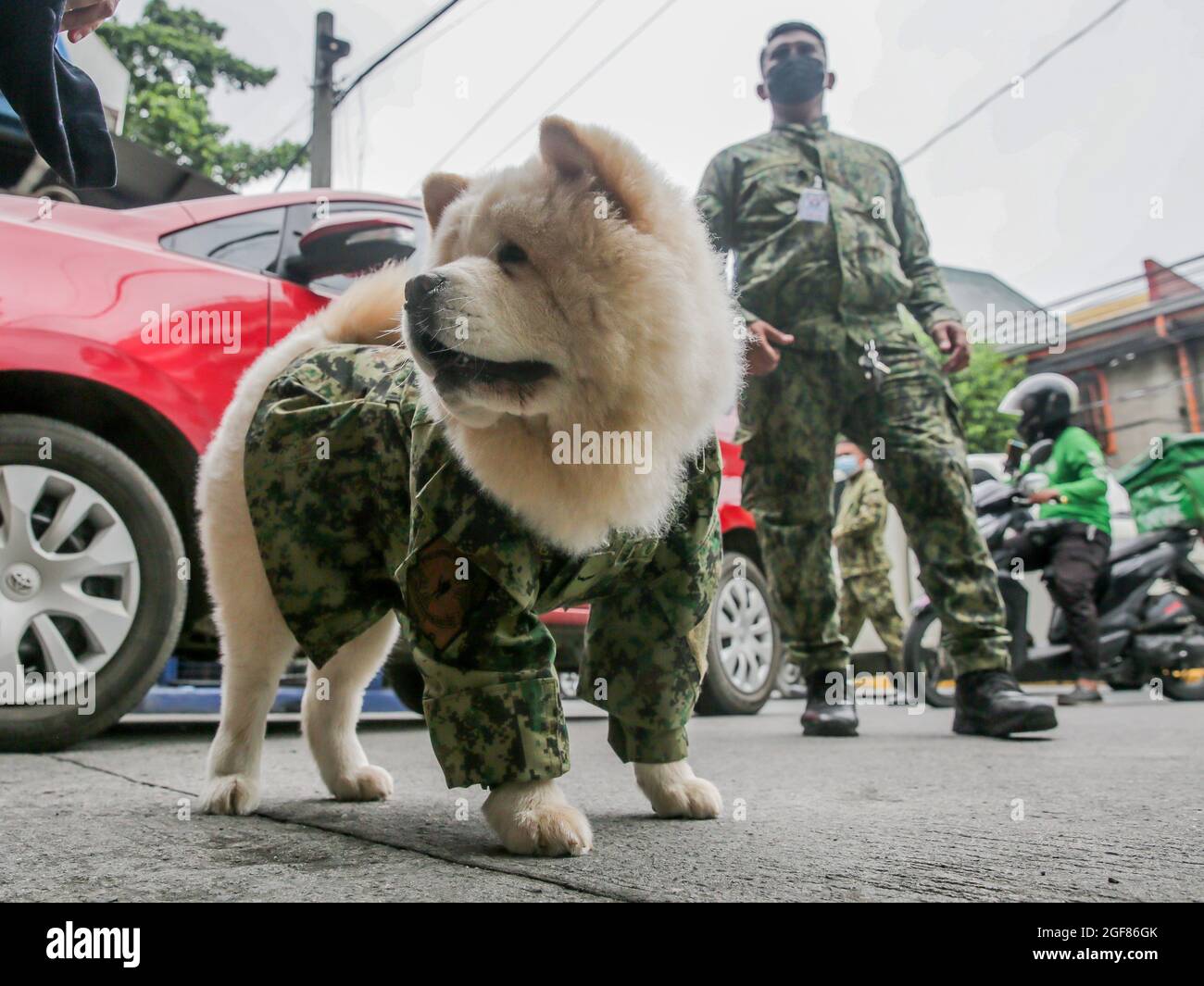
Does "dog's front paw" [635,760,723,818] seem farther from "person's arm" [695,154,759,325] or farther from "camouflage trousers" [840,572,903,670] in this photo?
"camouflage trousers" [840,572,903,670]

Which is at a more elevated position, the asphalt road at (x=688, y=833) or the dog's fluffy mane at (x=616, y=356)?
the dog's fluffy mane at (x=616, y=356)

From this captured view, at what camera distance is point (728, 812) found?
213 cm

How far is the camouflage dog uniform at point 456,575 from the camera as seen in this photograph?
1724 millimetres

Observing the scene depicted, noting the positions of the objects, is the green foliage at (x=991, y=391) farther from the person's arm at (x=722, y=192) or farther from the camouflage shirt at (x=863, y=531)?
the person's arm at (x=722, y=192)

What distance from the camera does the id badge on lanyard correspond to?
351 centimetres

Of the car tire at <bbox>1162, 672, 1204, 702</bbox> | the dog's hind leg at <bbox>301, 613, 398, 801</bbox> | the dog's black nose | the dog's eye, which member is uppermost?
the dog's eye

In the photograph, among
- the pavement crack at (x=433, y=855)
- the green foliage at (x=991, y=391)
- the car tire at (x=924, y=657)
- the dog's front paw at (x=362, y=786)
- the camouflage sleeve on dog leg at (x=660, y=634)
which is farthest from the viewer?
the green foliage at (x=991, y=391)

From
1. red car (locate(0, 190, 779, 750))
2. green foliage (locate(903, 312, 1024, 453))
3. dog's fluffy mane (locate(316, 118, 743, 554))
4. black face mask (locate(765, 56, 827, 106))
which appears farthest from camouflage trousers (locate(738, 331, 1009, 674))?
green foliage (locate(903, 312, 1024, 453))

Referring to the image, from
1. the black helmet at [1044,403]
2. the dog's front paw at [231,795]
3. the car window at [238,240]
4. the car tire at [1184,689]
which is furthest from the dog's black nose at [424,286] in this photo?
the car tire at [1184,689]

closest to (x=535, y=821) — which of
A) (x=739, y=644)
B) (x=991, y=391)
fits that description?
(x=739, y=644)

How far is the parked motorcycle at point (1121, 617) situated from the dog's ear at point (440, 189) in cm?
478

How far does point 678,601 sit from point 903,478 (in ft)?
5.61

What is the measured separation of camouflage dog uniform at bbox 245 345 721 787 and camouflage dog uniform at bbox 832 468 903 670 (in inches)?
214

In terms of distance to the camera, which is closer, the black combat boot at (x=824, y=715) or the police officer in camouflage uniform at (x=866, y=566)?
the black combat boot at (x=824, y=715)
